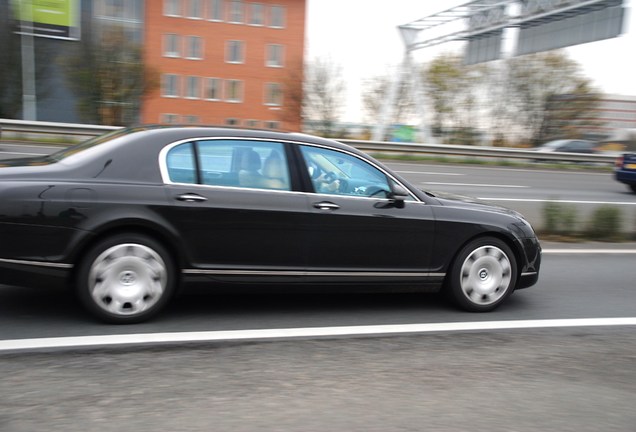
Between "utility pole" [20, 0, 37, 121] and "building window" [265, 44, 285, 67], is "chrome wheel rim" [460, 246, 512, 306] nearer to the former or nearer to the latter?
"utility pole" [20, 0, 37, 121]

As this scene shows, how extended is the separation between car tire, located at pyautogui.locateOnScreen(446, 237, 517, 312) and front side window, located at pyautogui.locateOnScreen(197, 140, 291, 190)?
1.69 metres

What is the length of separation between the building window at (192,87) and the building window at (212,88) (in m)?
0.79

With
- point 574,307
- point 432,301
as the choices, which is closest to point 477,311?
point 432,301

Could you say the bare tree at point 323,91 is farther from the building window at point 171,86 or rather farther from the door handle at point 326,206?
the door handle at point 326,206

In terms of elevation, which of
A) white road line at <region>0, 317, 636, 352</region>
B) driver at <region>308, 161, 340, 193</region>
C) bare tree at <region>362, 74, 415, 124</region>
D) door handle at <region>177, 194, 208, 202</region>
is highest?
bare tree at <region>362, 74, 415, 124</region>

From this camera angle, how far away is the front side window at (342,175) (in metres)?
5.30

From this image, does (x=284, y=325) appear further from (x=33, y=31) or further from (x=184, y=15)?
(x=184, y=15)

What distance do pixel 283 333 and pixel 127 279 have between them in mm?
1202

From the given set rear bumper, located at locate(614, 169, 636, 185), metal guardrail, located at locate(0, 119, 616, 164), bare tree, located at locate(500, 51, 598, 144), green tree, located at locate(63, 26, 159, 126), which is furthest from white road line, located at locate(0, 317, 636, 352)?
bare tree, located at locate(500, 51, 598, 144)

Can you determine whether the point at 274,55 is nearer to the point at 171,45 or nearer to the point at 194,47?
the point at 194,47

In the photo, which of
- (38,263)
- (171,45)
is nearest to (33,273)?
(38,263)

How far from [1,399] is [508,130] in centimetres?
4400

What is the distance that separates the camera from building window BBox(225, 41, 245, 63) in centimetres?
5772

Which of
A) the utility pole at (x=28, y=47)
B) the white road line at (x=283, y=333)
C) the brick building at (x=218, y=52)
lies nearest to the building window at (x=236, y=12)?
the brick building at (x=218, y=52)
